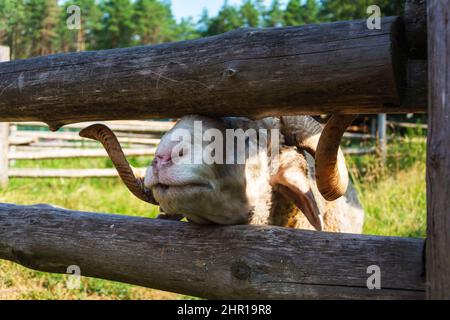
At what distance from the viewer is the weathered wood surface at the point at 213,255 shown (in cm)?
171

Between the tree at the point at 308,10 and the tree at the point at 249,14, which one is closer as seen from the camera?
the tree at the point at 308,10

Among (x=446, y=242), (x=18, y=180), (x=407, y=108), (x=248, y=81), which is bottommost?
(x=446, y=242)

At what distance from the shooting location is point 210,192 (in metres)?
2.04

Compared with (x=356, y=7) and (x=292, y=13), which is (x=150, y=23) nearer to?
(x=292, y=13)

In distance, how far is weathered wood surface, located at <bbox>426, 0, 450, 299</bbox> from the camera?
1.50 m

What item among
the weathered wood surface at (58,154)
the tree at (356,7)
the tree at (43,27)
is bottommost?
the weathered wood surface at (58,154)

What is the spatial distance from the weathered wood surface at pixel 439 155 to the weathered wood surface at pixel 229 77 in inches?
5.3

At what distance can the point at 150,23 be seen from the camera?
35375mm

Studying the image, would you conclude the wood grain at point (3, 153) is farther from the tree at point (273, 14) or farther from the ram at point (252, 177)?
the tree at point (273, 14)

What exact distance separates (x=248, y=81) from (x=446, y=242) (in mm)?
805

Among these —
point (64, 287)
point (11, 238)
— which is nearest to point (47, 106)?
point (11, 238)

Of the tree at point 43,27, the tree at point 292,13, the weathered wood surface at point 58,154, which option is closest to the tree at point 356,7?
the weathered wood surface at point 58,154

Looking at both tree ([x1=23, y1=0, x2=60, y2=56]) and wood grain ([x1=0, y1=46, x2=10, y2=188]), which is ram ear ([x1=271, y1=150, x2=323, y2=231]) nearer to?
wood grain ([x1=0, y1=46, x2=10, y2=188])
